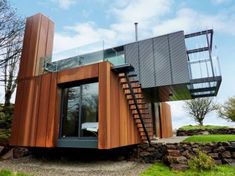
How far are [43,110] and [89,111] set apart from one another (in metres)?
2.23

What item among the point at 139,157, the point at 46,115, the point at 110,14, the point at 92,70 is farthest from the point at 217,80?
the point at 46,115

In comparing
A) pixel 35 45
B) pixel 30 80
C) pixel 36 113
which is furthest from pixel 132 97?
pixel 35 45

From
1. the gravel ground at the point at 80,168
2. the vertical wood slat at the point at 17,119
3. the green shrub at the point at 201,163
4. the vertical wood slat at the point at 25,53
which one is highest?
A: the vertical wood slat at the point at 25,53

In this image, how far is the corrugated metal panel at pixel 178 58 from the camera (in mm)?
9587

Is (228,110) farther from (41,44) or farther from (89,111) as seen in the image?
(41,44)

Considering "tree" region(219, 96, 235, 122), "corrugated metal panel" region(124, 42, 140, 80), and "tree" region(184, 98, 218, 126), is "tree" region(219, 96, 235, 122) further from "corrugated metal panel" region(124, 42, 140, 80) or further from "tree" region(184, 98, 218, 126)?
"corrugated metal panel" region(124, 42, 140, 80)

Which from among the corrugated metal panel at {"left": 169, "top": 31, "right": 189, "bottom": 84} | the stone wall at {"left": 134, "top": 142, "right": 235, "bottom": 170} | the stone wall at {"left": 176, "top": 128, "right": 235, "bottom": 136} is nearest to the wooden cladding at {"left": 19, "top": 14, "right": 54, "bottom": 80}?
the corrugated metal panel at {"left": 169, "top": 31, "right": 189, "bottom": 84}

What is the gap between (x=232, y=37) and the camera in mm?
10344

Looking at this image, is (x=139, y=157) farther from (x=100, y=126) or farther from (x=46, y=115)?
(x=46, y=115)

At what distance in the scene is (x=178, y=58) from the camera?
9898 mm

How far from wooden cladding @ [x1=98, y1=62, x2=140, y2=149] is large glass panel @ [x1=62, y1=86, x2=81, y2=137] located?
148 centimetres

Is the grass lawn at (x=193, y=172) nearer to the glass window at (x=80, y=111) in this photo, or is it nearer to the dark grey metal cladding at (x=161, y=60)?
the glass window at (x=80, y=111)

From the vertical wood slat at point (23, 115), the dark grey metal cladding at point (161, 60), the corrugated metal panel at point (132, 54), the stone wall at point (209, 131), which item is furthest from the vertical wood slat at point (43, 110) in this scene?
the stone wall at point (209, 131)

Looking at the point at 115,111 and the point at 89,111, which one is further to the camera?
the point at 89,111
